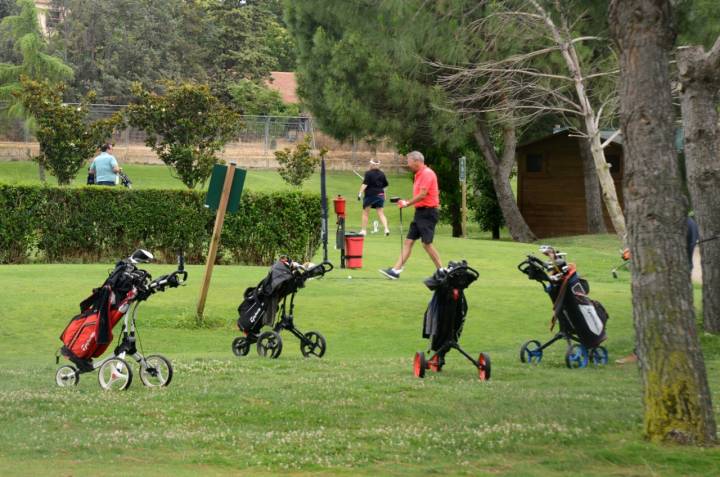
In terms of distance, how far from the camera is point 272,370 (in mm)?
11430

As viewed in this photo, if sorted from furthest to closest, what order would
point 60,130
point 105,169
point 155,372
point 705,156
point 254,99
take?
point 254,99 → point 60,130 → point 105,169 → point 705,156 → point 155,372

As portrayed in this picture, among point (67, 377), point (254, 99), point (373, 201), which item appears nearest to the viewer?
point (67, 377)

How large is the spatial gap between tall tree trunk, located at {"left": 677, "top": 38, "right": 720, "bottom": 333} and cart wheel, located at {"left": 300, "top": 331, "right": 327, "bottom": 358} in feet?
15.8

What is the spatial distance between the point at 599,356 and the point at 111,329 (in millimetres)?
5435

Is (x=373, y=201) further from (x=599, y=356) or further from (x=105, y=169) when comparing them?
(x=599, y=356)

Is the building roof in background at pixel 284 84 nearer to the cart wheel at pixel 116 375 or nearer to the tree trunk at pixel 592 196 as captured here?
the tree trunk at pixel 592 196

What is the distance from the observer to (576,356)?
40.4ft

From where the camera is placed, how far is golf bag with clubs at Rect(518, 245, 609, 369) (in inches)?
475

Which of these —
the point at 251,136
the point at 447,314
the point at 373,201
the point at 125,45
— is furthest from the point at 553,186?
the point at 125,45

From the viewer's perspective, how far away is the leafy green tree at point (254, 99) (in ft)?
216

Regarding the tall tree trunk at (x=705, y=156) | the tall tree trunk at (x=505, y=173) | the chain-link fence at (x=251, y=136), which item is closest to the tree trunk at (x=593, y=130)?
the tall tree trunk at (x=505, y=173)

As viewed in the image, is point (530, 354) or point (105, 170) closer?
point (530, 354)

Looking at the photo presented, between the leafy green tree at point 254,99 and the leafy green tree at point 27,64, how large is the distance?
12154 millimetres

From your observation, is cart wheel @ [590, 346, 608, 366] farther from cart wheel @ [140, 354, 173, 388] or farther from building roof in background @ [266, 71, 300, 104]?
building roof in background @ [266, 71, 300, 104]
